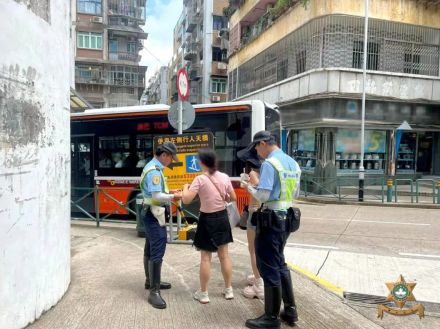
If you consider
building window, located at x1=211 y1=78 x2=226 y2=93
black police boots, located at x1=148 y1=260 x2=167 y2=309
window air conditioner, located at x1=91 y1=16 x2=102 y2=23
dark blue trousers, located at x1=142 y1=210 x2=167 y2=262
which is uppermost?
window air conditioner, located at x1=91 y1=16 x2=102 y2=23

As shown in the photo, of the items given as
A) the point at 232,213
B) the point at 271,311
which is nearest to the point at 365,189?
the point at 232,213

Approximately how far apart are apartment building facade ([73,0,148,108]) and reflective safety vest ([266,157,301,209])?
130ft

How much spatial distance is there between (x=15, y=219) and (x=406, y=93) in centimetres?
1879

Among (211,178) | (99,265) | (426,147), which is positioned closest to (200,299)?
(211,178)

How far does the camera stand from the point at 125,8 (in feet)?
142

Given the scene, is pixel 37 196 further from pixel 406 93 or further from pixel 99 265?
pixel 406 93

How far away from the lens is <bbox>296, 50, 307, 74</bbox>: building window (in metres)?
19.4

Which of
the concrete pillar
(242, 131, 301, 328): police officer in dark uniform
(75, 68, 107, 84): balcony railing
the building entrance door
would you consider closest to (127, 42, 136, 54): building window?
(75, 68, 107, 84): balcony railing

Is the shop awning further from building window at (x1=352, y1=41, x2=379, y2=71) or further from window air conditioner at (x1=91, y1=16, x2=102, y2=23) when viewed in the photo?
window air conditioner at (x1=91, y1=16, x2=102, y2=23)

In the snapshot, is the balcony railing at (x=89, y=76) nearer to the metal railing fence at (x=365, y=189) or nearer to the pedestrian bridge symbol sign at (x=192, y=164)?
the metal railing fence at (x=365, y=189)

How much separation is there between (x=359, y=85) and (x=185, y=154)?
42.3 feet

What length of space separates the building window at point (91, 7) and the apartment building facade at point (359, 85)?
26402 millimetres

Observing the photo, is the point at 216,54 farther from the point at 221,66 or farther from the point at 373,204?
the point at 373,204

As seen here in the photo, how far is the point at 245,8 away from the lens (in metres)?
28.0
